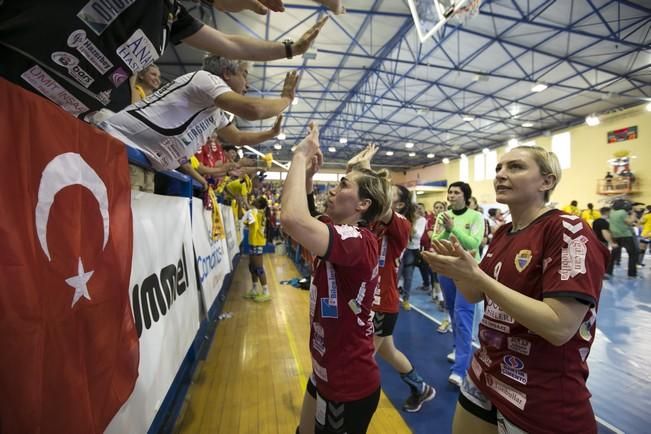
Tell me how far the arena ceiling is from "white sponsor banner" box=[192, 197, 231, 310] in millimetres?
8282

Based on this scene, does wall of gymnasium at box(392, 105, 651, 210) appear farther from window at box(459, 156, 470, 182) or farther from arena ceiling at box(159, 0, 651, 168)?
window at box(459, 156, 470, 182)

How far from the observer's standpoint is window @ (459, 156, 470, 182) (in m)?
25.5

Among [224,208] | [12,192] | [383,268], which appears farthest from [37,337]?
[224,208]

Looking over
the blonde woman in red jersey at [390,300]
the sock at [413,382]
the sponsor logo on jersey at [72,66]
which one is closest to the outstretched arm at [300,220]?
the sponsor logo on jersey at [72,66]

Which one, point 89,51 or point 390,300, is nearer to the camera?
point 89,51

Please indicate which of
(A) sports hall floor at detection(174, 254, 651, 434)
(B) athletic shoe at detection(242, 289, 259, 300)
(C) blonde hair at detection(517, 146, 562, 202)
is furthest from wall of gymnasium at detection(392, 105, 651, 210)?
(C) blonde hair at detection(517, 146, 562, 202)

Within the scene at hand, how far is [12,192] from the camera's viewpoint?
0.67m

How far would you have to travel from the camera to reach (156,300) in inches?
63.4

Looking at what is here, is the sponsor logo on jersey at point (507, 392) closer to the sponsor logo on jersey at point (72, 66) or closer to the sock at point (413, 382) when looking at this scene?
the sock at point (413, 382)

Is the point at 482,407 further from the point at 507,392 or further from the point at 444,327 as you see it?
the point at 444,327

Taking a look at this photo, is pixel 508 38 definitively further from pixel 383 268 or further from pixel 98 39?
pixel 98 39

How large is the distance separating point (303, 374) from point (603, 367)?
11.7 feet

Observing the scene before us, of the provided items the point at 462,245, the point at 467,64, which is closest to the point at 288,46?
the point at 462,245

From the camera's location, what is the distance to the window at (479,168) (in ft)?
77.5
